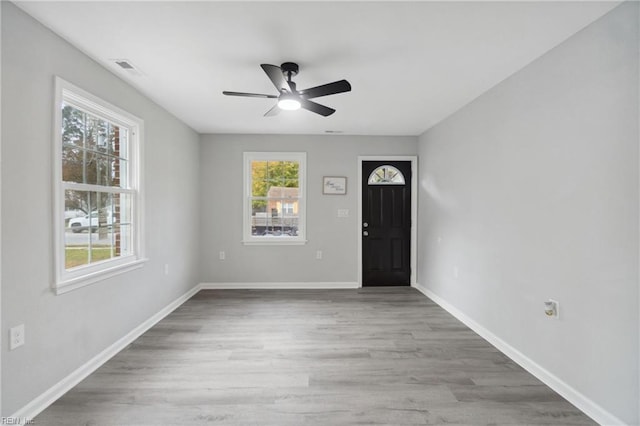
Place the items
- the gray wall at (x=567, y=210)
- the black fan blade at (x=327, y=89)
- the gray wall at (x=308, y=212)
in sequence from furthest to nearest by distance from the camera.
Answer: the gray wall at (x=308, y=212) → the black fan blade at (x=327, y=89) → the gray wall at (x=567, y=210)

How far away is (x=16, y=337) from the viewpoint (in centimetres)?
181

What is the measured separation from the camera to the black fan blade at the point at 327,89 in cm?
238

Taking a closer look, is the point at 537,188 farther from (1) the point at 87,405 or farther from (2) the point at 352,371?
(1) the point at 87,405

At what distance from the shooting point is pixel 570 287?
212cm

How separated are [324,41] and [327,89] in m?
0.37

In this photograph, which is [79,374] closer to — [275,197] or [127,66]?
[127,66]

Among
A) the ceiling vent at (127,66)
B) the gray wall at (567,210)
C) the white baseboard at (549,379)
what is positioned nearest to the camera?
the gray wall at (567,210)

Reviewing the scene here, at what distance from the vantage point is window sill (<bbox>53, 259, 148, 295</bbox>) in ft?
7.01

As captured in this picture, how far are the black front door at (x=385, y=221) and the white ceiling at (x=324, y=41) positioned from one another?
187 centimetres

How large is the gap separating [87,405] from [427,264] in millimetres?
4119

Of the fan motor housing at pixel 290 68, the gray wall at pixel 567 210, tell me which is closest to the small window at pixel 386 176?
the gray wall at pixel 567 210

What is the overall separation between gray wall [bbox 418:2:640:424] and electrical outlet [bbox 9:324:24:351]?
349 cm

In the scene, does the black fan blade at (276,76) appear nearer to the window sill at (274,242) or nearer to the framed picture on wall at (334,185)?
the framed picture on wall at (334,185)

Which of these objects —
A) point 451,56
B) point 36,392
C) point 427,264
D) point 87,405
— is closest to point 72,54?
point 36,392
